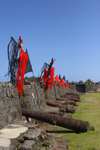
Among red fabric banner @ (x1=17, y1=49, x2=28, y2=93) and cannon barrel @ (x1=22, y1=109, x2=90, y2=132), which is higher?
red fabric banner @ (x1=17, y1=49, x2=28, y2=93)

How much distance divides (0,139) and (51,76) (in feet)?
34.8

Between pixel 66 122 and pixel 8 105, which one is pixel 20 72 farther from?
pixel 66 122

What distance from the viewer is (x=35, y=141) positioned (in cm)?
445

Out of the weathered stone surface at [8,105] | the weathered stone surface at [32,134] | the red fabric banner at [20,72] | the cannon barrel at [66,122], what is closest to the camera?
the weathered stone surface at [32,134]

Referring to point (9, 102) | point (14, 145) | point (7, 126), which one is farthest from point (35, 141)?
point (9, 102)

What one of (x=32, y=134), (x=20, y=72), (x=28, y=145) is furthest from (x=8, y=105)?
(x=20, y=72)

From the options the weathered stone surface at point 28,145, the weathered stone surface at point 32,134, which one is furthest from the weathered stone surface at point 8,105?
the weathered stone surface at point 28,145

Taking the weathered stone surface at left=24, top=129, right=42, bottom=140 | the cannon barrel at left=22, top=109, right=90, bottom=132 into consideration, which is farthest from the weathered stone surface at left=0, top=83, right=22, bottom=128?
the weathered stone surface at left=24, top=129, right=42, bottom=140

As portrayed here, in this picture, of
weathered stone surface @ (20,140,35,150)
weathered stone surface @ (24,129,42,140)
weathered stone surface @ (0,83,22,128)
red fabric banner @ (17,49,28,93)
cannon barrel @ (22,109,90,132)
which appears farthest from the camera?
red fabric banner @ (17,49,28,93)

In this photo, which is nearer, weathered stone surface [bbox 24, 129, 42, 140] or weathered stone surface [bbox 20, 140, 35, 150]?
weathered stone surface [bbox 20, 140, 35, 150]

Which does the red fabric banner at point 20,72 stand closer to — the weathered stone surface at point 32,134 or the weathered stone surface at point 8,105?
the weathered stone surface at point 8,105

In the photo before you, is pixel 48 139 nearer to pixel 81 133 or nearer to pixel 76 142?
pixel 76 142

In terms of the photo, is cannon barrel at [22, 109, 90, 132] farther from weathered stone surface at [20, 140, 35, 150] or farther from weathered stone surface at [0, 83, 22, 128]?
weathered stone surface at [20, 140, 35, 150]

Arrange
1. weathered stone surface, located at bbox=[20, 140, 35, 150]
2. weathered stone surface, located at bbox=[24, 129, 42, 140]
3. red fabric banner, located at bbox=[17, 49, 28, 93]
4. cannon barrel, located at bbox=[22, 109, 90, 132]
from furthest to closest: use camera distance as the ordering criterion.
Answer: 1. red fabric banner, located at bbox=[17, 49, 28, 93]
2. cannon barrel, located at bbox=[22, 109, 90, 132]
3. weathered stone surface, located at bbox=[24, 129, 42, 140]
4. weathered stone surface, located at bbox=[20, 140, 35, 150]
